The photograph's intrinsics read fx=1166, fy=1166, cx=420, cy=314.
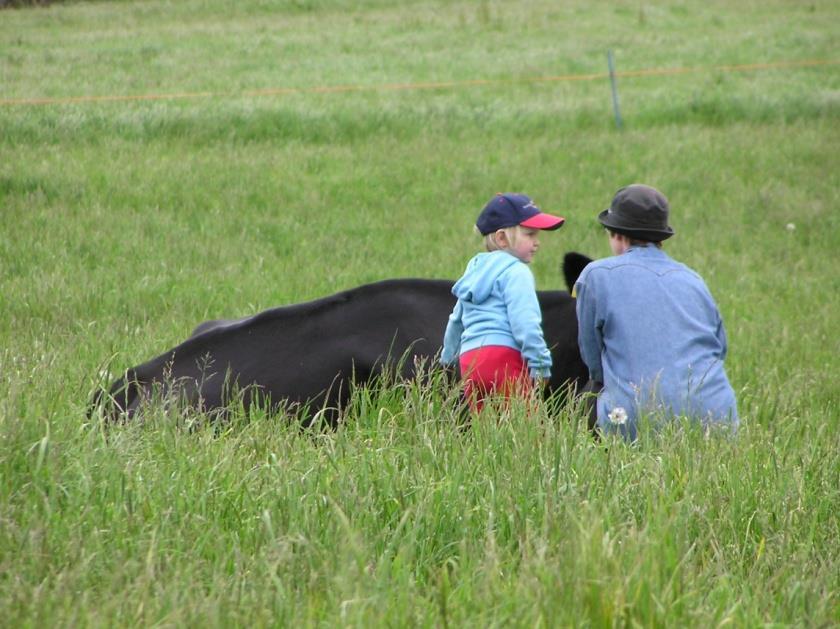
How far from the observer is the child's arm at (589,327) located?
4.70m

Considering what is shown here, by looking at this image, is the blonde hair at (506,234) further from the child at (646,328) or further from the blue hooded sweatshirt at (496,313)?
the child at (646,328)

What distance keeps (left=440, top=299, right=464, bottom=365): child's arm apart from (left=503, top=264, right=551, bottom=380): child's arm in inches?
8.7

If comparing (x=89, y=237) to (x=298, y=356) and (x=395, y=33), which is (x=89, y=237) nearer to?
(x=298, y=356)

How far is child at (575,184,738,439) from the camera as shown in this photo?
4.48 metres

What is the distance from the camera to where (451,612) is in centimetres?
233

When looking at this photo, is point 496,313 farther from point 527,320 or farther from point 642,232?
point 642,232

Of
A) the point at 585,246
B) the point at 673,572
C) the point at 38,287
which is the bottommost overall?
the point at 585,246

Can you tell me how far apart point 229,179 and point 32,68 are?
865 cm

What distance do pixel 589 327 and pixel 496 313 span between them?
52cm

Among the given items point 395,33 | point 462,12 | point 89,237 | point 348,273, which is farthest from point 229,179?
point 462,12

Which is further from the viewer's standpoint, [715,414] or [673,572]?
[715,414]

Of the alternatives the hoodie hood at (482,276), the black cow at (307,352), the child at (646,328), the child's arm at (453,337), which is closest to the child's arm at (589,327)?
the child at (646,328)

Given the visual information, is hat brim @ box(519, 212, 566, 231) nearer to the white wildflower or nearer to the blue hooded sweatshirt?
the blue hooded sweatshirt

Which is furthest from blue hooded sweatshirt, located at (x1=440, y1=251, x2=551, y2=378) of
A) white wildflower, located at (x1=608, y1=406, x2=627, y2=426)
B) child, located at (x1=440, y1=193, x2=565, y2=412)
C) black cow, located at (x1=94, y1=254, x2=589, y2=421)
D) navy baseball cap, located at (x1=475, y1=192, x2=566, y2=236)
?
white wildflower, located at (x1=608, y1=406, x2=627, y2=426)
